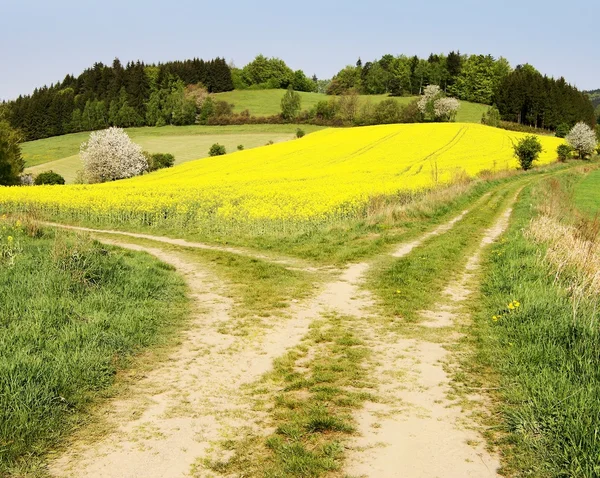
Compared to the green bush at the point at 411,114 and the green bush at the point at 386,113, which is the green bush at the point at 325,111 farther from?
the green bush at the point at 411,114

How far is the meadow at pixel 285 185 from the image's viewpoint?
2336cm

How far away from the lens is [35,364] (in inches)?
223

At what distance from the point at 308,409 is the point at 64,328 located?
4050 millimetres

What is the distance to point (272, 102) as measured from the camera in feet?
397

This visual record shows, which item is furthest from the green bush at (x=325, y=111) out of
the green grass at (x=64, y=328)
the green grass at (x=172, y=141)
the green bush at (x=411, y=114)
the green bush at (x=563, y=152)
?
the green grass at (x=64, y=328)

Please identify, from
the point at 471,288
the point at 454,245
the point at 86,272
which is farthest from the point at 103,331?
the point at 454,245

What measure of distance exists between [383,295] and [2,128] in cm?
6410

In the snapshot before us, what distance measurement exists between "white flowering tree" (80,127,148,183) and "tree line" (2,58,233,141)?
50.5 meters

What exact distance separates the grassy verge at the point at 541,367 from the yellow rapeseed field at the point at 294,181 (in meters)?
13.0

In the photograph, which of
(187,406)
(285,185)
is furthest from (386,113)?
(187,406)

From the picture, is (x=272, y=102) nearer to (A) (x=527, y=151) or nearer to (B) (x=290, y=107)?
(B) (x=290, y=107)

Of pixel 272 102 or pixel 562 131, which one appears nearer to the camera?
pixel 562 131

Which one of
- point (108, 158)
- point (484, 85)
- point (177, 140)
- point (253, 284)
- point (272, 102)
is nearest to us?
point (253, 284)

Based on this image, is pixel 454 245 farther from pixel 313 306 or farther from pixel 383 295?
pixel 313 306
